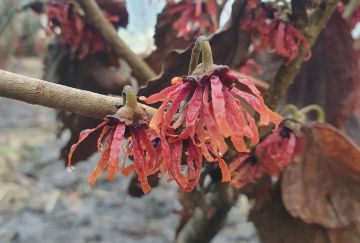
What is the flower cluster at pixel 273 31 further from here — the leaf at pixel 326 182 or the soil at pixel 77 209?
the soil at pixel 77 209

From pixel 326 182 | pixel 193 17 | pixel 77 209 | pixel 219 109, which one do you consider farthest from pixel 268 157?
pixel 77 209

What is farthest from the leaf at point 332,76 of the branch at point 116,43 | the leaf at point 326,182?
the branch at point 116,43

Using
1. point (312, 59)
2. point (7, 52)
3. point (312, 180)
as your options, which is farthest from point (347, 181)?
point (7, 52)

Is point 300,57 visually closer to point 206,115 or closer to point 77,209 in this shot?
point 206,115

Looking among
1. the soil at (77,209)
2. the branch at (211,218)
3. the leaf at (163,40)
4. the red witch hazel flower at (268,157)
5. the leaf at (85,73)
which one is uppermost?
the leaf at (163,40)

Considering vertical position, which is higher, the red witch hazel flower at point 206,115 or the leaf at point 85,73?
the red witch hazel flower at point 206,115

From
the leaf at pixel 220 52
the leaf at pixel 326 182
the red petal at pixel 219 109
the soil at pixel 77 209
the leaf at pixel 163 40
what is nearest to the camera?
the red petal at pixel 219 109

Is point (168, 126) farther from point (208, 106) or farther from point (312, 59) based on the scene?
point (312, 59)
